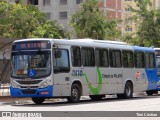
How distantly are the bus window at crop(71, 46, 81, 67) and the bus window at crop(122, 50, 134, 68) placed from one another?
15.7 ft

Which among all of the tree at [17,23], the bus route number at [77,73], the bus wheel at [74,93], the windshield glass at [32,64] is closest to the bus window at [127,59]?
the bus route number at [77,73]

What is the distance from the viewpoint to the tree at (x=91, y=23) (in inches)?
2020

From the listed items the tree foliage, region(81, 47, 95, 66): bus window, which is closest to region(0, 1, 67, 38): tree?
the tree foliage

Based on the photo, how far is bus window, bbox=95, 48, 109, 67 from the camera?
2658 cm

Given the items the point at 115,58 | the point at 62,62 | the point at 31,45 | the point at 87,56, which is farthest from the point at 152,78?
the point at 31,45

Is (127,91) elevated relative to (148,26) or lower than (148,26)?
lower

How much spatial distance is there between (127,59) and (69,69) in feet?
20.4

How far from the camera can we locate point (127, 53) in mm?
29500

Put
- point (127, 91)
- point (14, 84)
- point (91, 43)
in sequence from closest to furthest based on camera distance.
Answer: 1. point (14, 84)
2. point (91, 43)
3. point (127, 91)

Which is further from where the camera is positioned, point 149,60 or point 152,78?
point 152,78

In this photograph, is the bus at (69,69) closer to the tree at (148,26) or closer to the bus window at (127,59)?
the bus window at (127,59)

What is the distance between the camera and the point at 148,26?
55.9 m

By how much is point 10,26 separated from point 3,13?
1.80m

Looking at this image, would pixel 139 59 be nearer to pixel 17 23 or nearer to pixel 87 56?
pixel 87 56
